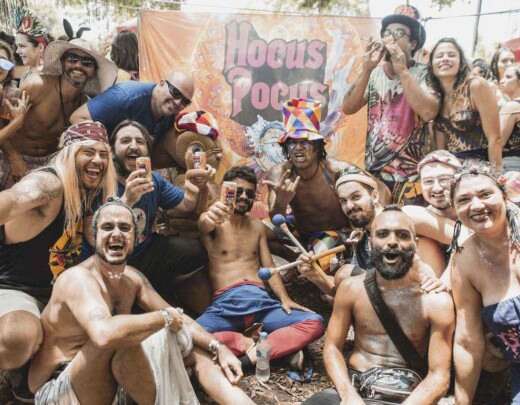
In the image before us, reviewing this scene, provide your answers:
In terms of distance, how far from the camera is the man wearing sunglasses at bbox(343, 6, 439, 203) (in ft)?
15.6

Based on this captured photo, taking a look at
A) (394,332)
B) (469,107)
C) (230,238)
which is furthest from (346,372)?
(469,107)

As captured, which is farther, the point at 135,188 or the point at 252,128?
the point at 252,128

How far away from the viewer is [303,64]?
24.6ft

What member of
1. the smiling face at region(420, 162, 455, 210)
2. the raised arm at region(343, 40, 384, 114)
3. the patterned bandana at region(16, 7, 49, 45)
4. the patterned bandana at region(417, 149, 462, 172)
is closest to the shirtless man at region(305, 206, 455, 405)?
the smiling face at region(420, 162, 455, 210)

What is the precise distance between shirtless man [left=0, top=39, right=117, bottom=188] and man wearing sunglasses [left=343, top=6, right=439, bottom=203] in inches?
92.0

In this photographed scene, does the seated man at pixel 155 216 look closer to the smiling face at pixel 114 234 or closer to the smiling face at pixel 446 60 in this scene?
the smiling face at pixel 114 234

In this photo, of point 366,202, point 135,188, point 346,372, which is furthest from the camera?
point 366,202

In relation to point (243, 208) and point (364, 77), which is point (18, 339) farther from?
point (364, 77)

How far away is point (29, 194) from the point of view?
3357 millimetres

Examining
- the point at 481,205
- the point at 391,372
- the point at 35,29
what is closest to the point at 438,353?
the point at 391,372

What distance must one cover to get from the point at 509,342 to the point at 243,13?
18.8 feet

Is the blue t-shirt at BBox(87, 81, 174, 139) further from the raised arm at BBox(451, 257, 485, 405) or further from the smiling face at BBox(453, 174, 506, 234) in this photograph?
the raised arm at BBox(451, 257, 485, 405)

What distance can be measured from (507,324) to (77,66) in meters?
3.81

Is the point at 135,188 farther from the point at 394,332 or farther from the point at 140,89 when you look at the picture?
the point at 394,332
